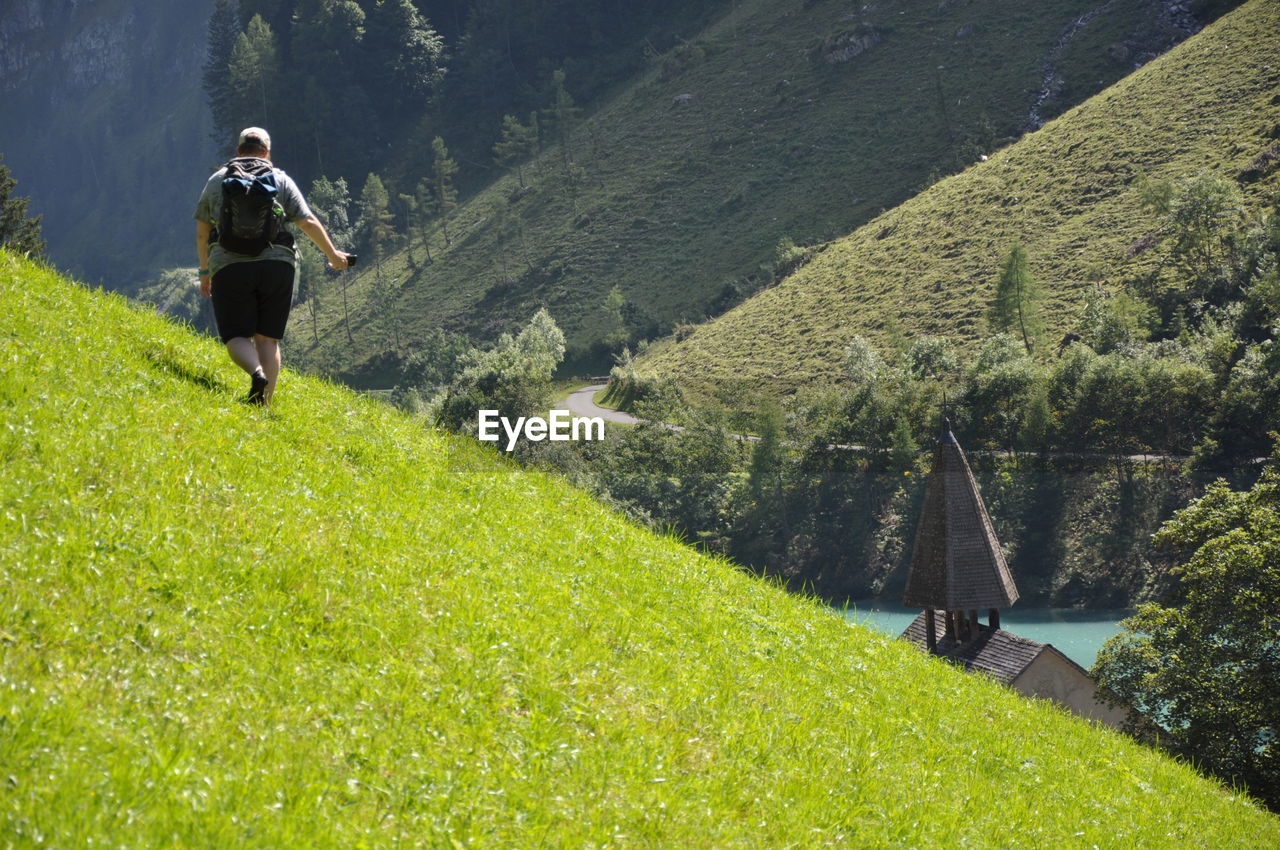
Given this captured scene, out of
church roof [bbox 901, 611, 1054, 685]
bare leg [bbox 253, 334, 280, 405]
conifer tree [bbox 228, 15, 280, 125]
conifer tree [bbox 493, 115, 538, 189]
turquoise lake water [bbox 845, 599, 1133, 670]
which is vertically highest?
conifer tree [bbox 228, 15, 280, 125]

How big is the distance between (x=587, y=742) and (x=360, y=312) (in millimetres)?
120436

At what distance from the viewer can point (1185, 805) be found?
10820mm

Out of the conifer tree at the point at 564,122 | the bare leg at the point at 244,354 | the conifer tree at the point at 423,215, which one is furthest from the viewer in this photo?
the conifer tree at the point at 564,122

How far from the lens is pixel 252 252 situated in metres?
9.14

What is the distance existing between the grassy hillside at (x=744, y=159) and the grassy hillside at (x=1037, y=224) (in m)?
7.10

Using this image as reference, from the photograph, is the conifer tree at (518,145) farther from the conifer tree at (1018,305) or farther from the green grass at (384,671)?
the green grass at (384,671)

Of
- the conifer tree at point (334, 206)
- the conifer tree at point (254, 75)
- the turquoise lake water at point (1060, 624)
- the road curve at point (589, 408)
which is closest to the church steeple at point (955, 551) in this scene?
the turquoise lake water at point (1060, 624)

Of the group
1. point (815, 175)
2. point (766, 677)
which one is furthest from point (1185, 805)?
point (815, 175)

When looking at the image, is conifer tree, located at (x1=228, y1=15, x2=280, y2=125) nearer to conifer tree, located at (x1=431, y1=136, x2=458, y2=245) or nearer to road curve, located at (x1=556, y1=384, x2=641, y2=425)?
conifer tree, located at (x1=431, y1=136, x2=458, y2=245)

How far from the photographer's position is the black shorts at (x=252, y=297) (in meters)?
9.16

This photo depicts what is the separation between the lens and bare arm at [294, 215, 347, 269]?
9.23m

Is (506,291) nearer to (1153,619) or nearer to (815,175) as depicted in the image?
(815,175)

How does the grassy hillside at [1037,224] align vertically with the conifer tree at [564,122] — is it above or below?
below

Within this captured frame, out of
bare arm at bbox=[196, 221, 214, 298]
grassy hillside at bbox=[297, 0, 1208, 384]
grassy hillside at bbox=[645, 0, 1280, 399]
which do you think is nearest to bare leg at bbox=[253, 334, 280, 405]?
bare arm at bbox=[196, 221, 214, 298]
